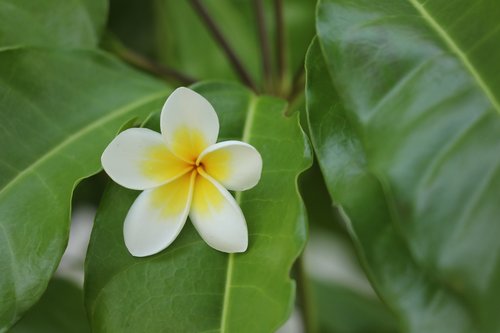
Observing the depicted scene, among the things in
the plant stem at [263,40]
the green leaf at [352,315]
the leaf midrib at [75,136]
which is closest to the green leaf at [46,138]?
the leaf midrib at [75,136]

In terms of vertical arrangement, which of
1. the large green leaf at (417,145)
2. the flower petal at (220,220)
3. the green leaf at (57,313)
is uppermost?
the large green leaf at (417,145)

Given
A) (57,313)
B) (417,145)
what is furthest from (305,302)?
(417,145)

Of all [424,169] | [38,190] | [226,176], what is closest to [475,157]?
[424,169]

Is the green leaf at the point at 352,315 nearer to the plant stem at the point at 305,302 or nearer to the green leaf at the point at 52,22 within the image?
the plant stem at the point at 305,302

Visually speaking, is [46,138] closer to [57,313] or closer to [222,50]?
[57,313]

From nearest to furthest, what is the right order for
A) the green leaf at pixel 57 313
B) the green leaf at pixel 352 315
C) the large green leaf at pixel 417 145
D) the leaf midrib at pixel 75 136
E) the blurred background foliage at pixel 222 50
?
1. the large green leaf at pixel 417 145
2. the leaf midrib at pixel 75 136
3. the green leaf at pixel 57 313
4. the blurred background foliage at pixel 222 50
5. the green leaf at pixel 352 315

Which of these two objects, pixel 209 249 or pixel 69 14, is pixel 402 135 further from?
pixel 69 14

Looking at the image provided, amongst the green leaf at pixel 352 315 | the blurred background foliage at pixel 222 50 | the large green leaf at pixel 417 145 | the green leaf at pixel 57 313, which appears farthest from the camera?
the green leaf at pixel 352 315
